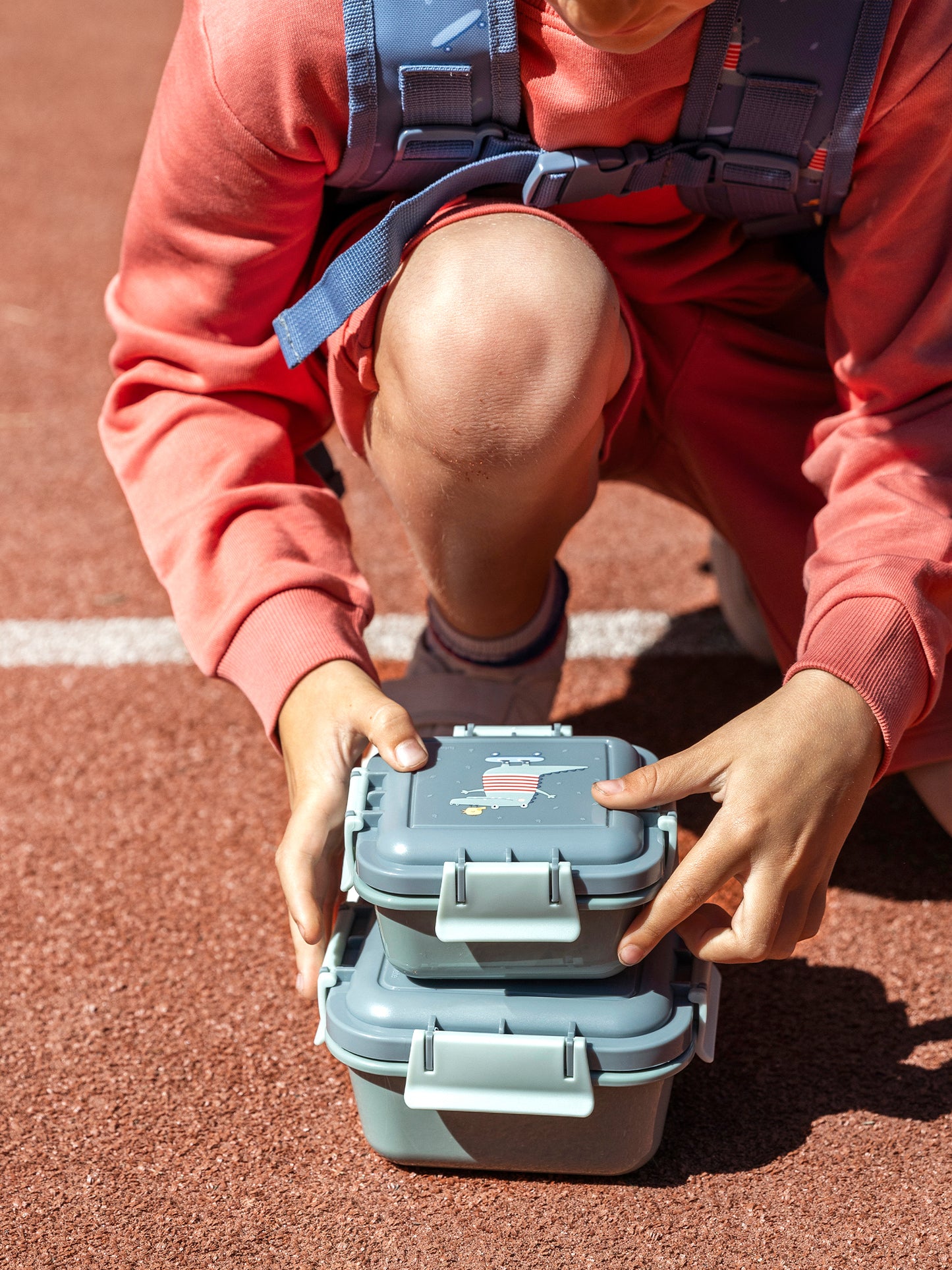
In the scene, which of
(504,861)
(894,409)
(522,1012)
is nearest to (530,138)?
(894,409)

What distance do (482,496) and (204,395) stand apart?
327 millimetres

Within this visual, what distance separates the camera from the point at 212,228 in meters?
1.21

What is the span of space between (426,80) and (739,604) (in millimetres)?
947

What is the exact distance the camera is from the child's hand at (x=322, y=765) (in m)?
1.04

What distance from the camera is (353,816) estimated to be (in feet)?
3.28

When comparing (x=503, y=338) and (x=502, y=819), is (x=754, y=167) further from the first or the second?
(x=502, y=819)

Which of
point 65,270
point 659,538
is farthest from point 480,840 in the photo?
point 65,270

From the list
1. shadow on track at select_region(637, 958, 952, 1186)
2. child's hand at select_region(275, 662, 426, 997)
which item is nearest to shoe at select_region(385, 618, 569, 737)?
child's hand at select_region(275, 662, 426, 997)

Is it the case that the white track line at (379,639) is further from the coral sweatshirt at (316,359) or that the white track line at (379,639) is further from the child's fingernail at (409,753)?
the child's fingernail at (409,753)

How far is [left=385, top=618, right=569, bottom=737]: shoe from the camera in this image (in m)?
1.45

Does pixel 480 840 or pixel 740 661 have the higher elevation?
pixel 480 840

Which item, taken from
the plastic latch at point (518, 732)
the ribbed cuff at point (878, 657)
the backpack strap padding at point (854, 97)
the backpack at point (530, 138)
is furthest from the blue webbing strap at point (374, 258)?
the ribbed cuff at point (878, 657)

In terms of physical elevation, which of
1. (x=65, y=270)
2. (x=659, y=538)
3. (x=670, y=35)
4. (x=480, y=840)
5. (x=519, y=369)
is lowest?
(x=65, y=270)

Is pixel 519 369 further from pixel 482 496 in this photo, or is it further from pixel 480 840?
pixel 480 840
